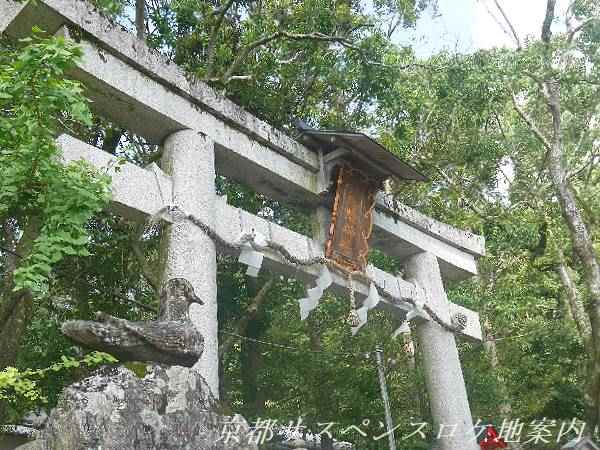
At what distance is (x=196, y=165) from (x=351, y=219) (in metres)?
2.62

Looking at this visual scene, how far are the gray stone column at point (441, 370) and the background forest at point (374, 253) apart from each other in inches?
49.8

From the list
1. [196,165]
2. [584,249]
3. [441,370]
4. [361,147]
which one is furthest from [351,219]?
[584,249]

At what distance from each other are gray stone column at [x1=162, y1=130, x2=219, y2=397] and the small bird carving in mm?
1962

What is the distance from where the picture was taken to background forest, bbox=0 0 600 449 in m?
8.68

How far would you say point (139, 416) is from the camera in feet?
9.42

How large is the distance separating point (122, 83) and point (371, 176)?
3.85 m

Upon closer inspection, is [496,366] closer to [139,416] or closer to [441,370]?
[441,370]

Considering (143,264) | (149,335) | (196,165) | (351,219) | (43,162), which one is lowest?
(149,335)

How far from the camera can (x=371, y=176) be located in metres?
8.38

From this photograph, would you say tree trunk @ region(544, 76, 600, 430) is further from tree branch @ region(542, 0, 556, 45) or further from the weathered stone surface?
→ the weathered stone surface

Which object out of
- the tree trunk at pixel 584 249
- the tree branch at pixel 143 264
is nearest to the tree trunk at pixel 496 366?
the tree trunk at pixel 584 249

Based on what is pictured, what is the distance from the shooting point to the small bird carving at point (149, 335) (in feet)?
9.35

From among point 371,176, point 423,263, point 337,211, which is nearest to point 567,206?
point 423,263

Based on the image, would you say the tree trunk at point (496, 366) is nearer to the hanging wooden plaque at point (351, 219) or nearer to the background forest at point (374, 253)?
the background forest at point (374, 253)
